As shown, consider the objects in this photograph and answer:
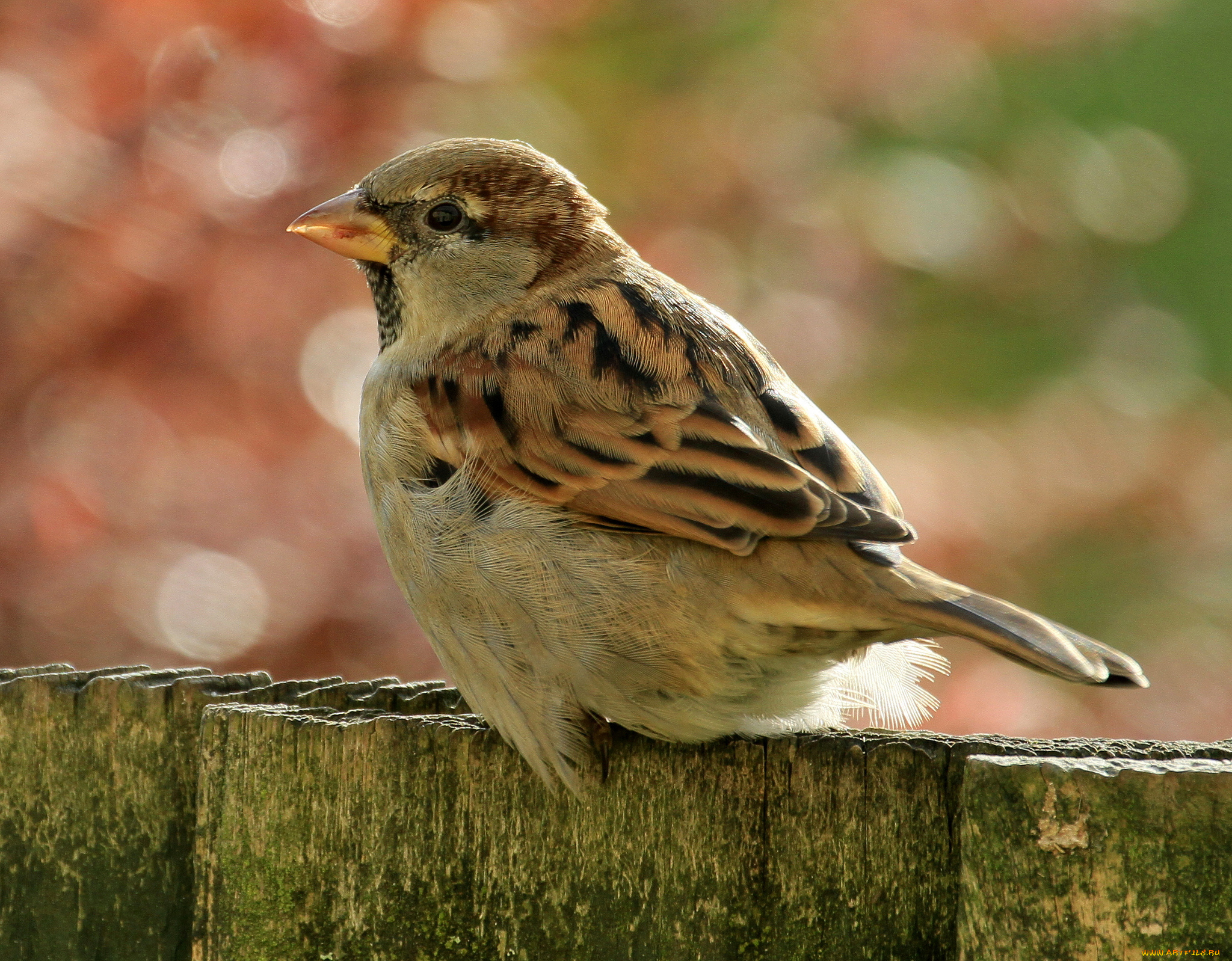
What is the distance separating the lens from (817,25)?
5875mm

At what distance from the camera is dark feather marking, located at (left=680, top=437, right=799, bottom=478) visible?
8.30ft

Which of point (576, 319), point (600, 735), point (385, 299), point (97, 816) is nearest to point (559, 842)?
point (600, 735)

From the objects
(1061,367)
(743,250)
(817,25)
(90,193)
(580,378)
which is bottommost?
(580,378)

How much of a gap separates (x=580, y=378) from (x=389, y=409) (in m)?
0.48

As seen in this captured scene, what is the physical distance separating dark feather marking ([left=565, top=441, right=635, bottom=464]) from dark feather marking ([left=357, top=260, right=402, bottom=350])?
91cm

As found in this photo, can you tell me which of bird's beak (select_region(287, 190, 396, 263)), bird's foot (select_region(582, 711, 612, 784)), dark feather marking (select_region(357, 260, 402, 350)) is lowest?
bird's foot (select_region(582, 711, 612, 784))

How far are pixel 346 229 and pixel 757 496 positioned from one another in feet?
4.69

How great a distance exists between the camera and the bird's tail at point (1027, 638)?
7.02ft

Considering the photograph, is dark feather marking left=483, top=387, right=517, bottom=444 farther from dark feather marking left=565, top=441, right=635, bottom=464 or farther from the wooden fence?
the wooden fence

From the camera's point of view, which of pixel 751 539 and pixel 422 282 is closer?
pixel 751 539

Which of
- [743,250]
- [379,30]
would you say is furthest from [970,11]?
[379,30]

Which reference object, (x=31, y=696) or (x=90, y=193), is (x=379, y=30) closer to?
(x=90, y=193)

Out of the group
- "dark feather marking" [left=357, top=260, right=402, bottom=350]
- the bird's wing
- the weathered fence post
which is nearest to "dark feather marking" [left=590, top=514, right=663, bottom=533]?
the bird's wing

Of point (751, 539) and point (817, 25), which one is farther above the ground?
point (817, 25)
